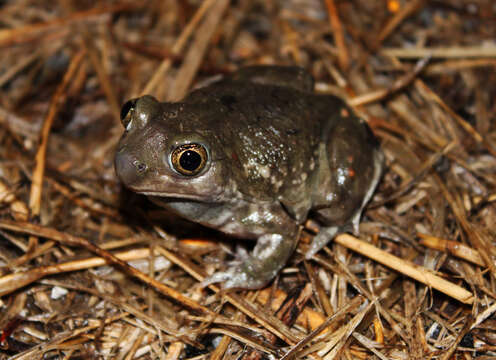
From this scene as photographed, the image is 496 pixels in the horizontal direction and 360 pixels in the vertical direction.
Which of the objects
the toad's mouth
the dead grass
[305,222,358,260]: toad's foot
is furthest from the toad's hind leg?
the toad's mouth

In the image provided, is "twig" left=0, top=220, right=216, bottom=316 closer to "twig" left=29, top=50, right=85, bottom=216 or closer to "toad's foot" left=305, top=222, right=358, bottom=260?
"twig" left=29, top=50, right=85, bottom=216

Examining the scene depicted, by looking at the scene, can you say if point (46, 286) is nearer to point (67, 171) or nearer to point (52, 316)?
point (52, 316)

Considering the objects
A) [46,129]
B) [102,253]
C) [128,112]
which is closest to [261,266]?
[102,253]

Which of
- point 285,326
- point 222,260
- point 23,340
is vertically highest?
point 222,260

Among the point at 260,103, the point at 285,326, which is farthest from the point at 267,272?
the point at 260,103

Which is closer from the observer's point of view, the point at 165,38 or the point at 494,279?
the point at 494,279

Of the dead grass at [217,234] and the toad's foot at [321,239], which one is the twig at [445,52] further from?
the toad's foot at [321,239]

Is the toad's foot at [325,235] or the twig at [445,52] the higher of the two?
the twig at [445,52]

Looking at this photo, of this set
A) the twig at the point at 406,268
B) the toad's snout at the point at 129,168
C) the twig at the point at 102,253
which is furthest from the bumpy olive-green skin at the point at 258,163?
the twig at the point at 102,253
